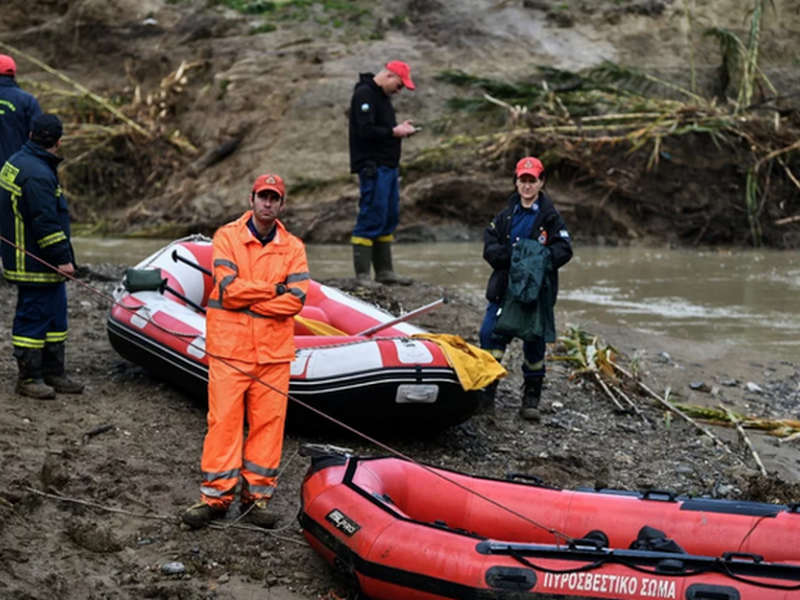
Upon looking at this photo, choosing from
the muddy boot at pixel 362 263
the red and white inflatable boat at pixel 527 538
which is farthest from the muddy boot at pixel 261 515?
the muddy boot at pixel 362 263

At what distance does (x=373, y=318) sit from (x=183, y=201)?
921cm

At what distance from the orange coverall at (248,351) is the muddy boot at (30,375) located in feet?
6.05

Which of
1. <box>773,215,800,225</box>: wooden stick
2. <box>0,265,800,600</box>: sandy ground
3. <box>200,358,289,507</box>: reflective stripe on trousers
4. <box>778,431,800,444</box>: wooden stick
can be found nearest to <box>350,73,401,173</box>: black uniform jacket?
<box>0,265,800,600</box>: sandy ground

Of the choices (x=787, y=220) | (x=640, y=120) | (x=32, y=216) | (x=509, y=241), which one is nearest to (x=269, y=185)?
(x=32, y=216)

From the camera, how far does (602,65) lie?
57.5 feet

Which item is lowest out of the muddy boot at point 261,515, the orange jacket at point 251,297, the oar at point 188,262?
A: the muddy boot at point 261,515

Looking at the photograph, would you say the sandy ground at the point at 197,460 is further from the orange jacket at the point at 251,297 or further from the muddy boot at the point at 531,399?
the orange jacket at the point at 251,297

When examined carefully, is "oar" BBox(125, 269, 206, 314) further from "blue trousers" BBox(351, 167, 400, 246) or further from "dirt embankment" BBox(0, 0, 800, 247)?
"dirt embankment" BBox(0, 0, 800, 247)

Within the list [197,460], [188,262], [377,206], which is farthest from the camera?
[377,206]

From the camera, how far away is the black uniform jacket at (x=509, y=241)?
741cm

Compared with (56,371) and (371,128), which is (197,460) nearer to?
(56,371)

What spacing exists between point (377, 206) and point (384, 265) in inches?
27.0

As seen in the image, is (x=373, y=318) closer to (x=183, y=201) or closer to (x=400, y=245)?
(x=400, y=245)

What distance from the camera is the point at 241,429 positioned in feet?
18.6
